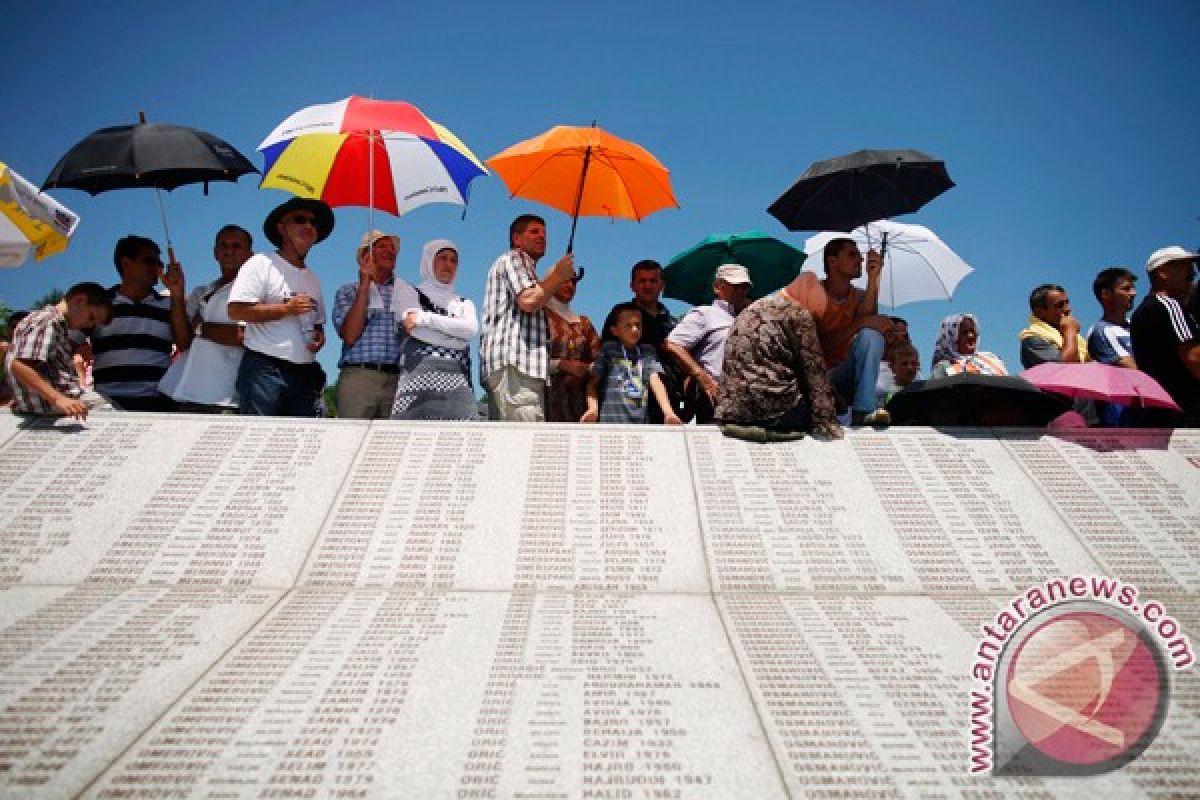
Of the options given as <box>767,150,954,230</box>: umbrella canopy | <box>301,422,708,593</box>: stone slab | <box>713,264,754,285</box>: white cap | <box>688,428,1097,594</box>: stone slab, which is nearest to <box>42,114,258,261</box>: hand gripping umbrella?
<box>301,422,708,593</box>: stone slab

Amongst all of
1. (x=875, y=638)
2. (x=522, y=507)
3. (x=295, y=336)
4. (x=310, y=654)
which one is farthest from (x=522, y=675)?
(x=295, y=336)

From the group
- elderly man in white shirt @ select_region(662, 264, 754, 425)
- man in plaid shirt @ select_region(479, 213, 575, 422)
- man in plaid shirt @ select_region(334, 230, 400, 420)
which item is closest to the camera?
man in plaid shirt @ select_region(479, 213, 575, 422)

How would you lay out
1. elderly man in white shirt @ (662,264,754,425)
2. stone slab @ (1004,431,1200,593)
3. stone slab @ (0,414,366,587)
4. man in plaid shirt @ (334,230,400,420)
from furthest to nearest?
elderly man in white shirt @ (662,264,754,425)
man in plaid shirt @ (334,230,400,420)
stone slab @ (1004,431,1200,593)
stone slab @ (0,414,366,587)

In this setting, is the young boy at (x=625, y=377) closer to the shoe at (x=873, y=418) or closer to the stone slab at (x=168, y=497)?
the shoe at (x=873, y=418)

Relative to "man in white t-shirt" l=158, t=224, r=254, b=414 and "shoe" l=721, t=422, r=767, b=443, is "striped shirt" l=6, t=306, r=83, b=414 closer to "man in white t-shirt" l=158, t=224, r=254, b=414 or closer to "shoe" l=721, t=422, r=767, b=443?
"man in white t-shirt" l=158, t=224, r=254, b=414

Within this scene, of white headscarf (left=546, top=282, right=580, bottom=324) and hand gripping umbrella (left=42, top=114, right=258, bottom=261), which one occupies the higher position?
hand gripping umbrella (left=42, top=114, right=258, bottom=261)

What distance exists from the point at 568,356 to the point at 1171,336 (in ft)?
16.7

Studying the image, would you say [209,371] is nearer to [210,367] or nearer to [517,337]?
[210,367]

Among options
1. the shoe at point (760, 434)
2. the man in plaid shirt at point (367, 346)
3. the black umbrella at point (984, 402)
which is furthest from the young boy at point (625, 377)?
the black umbrella at point (984, 402)

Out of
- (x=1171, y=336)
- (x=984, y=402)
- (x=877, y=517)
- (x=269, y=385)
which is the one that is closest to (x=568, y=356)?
(x=269, y=385)

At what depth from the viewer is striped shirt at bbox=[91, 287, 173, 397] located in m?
5.43

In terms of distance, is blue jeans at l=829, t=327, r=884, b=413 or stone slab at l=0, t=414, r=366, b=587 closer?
stone slab at l=0, t=414, r=366, b=587

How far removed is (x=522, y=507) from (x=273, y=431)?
2104mm

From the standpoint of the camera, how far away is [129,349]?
18.0ft
